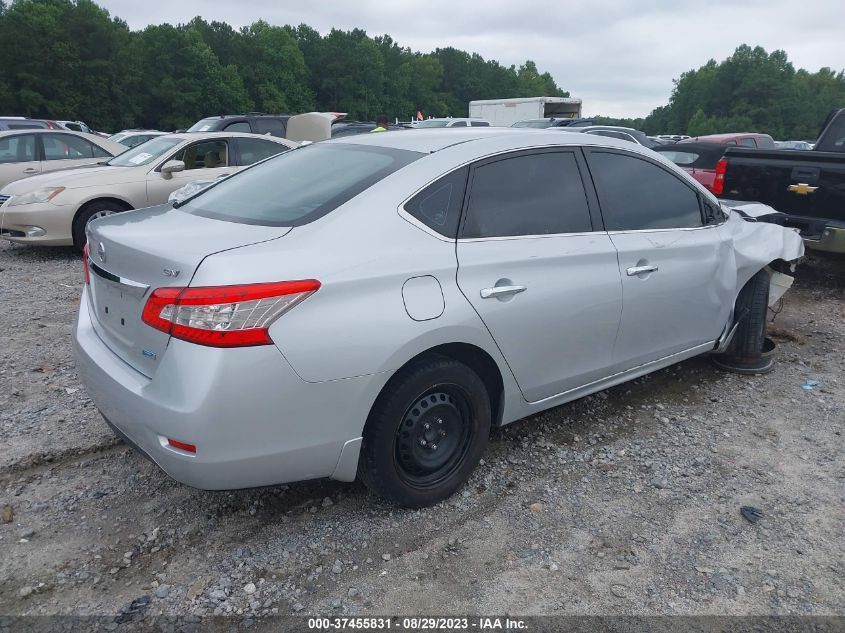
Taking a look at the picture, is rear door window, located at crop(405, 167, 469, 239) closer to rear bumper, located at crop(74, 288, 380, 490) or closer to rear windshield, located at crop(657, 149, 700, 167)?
rear bumper, located at crop(74, 288, 380, 490)

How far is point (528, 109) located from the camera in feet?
107

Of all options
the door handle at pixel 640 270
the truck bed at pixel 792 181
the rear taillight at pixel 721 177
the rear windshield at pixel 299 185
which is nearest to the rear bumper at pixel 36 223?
the rear windshield at pixel 299 185

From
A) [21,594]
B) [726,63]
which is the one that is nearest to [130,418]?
[21,594]

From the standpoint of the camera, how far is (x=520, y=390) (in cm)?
325

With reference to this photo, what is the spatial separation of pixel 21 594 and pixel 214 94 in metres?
64.9

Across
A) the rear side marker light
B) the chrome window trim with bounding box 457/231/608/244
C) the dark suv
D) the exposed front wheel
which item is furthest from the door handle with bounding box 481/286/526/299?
the dark suv

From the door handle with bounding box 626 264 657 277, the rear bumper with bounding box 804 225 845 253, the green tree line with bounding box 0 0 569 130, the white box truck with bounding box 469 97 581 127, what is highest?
the green tree line with bounding box 0 0 569 130

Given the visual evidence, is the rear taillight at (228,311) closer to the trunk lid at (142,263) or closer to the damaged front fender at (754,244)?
the trunk lid at (142,263)

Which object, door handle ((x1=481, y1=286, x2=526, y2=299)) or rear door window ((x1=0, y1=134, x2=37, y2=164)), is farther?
rear door window ((x1=0, y1=134, x2=37, y2=164))

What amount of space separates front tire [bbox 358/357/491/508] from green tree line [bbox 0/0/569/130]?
2218 inches

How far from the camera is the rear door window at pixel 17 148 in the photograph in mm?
10133

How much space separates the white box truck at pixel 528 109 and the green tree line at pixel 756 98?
56.2 metres

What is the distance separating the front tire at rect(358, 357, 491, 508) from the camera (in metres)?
2.76

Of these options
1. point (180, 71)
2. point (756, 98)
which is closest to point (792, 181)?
point (180, 71)
